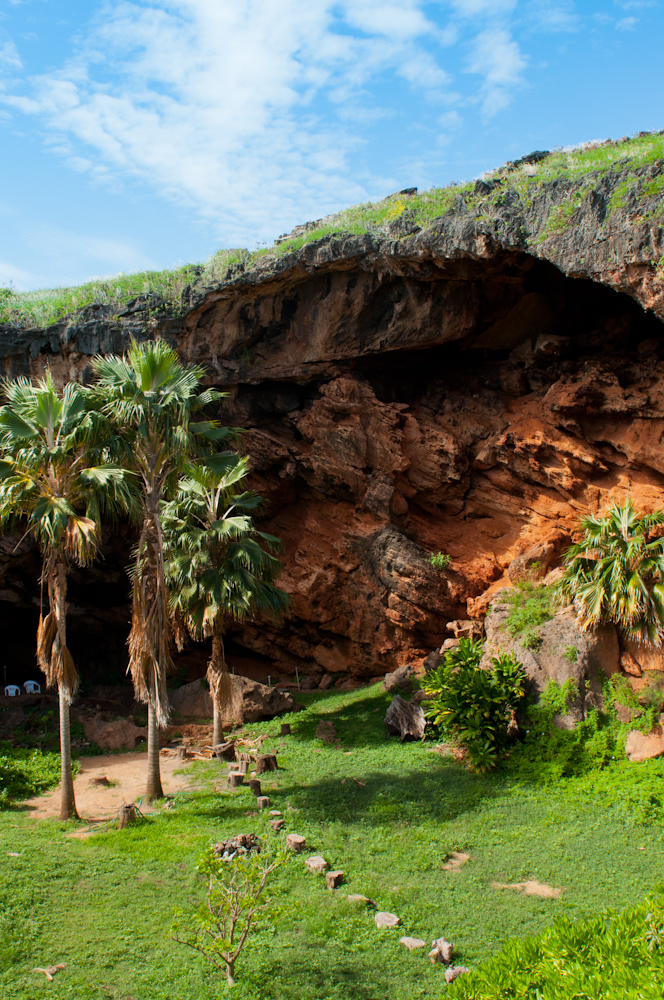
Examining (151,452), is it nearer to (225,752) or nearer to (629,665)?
(225,752)

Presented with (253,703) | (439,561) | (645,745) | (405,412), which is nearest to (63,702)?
(253,703)

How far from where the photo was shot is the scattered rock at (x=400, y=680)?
1961 centimetres

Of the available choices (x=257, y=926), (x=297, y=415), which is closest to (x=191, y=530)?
(x=297, y=415)

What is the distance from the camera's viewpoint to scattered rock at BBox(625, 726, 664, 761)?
43.9 feet

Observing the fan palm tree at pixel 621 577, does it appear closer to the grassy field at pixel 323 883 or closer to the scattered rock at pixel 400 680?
the grassy field at pixel 323 883

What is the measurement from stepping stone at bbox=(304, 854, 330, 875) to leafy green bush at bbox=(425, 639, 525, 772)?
497 centimetres

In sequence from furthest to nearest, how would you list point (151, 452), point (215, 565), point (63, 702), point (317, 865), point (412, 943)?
point (215, 565) < point (151, 452) < point (63, 702) < point (317, 865) < point (412, 943)

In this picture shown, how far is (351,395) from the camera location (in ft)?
74.9

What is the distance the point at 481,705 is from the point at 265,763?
491cm

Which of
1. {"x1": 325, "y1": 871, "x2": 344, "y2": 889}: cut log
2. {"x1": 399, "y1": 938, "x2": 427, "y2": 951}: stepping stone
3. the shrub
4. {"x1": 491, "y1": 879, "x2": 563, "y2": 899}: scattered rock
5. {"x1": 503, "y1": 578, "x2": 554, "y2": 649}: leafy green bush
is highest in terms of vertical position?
the shrub

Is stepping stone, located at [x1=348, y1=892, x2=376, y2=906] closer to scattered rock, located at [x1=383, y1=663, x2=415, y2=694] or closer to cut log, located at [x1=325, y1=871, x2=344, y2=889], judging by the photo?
cut log, located at [x1=325, y1=871, x2=344, y2=889]

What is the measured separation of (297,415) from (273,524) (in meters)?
4.18

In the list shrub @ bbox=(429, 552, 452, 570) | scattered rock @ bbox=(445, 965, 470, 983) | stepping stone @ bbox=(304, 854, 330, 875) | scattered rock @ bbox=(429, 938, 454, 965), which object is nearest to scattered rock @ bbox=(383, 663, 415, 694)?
shrub @ bbox=(429, 552, 452, 570)

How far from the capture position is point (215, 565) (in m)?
17.2
